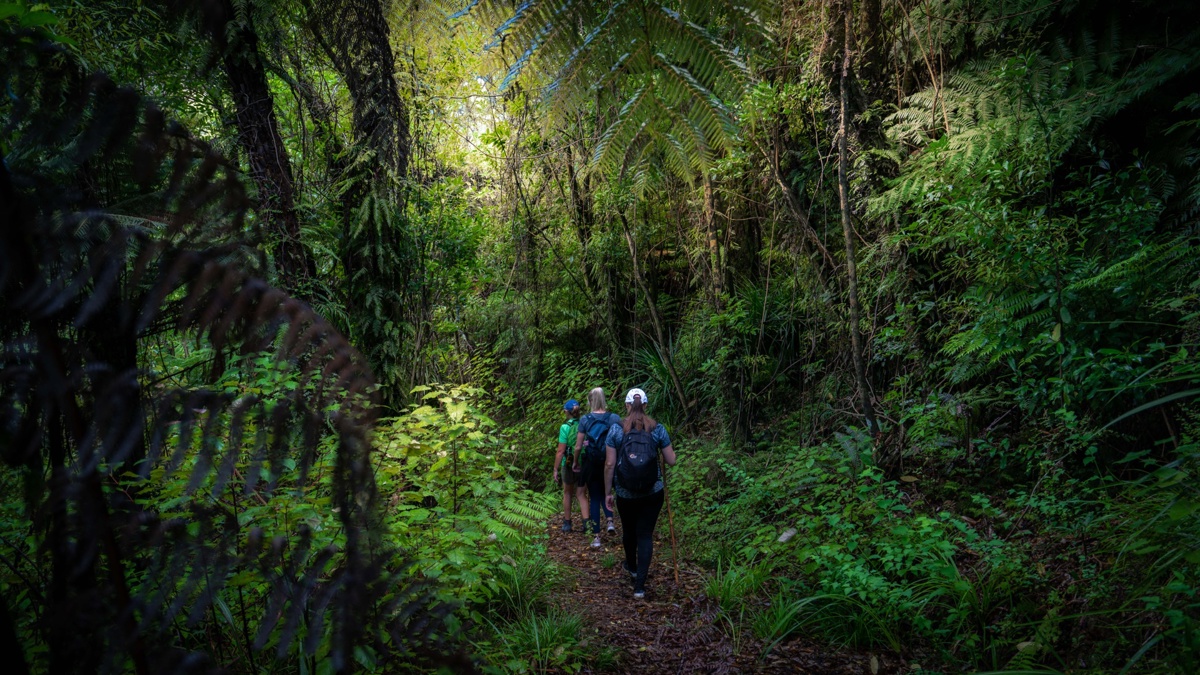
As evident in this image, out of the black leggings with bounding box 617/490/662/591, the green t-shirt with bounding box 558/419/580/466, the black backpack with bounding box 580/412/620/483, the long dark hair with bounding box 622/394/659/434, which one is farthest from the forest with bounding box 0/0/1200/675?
the green t-shirt with bounding box 558/419/580/466

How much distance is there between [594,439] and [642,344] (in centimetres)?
412

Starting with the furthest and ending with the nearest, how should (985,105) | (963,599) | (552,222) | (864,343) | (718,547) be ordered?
1. (552,222)
2. (864,343)
3. (718,547)
4. (985,105)
5. (963,599)

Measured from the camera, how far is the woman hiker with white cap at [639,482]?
5.24m

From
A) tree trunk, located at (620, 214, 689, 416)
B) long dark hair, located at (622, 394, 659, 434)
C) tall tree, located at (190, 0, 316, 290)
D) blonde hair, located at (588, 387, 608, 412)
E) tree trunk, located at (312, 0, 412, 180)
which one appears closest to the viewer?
tall tree, located at (190, 0, 316, 290)

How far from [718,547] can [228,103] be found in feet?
21.0

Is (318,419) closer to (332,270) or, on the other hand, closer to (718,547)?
(718,547)

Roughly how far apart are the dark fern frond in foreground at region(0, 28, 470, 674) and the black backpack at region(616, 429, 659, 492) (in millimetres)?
4533

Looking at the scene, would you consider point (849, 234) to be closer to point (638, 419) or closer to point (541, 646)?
point (638, 419)

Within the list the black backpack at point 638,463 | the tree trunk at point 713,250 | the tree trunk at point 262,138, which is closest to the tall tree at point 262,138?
the tree trunk at point 262,138

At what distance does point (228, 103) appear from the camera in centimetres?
583

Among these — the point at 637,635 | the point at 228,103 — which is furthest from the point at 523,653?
the point at 228,103

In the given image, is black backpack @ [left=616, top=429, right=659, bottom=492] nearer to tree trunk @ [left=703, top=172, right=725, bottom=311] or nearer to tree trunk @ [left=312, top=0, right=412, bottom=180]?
tree trunk @ [left=703, top=172, right=725, bottom=311]

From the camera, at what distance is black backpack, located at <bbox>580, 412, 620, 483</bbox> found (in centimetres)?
665

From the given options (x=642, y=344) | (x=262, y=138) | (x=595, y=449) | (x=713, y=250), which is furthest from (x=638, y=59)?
(x=642, y=344)
